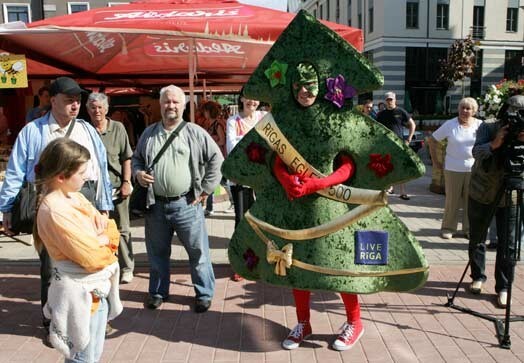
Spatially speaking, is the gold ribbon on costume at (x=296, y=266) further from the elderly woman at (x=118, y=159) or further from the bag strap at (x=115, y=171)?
the bag strap at (x=115, y=171)

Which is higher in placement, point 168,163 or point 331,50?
point 331,50

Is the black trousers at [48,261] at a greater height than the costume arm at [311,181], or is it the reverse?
the costume arm at [311,181]

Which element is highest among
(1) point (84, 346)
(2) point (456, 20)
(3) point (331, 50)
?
(2) point (456, 20)

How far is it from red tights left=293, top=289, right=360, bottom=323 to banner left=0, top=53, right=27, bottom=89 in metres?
3.51

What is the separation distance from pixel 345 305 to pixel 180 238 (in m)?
1.50

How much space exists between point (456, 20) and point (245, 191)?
124 feet

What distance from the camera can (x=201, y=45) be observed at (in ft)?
23.1

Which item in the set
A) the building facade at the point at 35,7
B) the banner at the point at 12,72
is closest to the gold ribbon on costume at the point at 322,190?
the banner at the point at 12,72

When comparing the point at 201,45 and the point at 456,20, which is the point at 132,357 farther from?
the point at 456,20

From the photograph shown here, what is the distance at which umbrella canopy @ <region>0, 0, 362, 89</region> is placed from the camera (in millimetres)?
4715

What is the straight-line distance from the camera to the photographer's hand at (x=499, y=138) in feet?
11.6

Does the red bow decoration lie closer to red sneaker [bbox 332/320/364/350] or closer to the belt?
red sneaker [bbox 332/320/364/350]

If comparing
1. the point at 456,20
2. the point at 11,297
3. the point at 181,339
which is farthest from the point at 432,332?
the point at 456,20

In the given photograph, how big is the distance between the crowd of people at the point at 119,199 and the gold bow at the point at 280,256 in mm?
423
